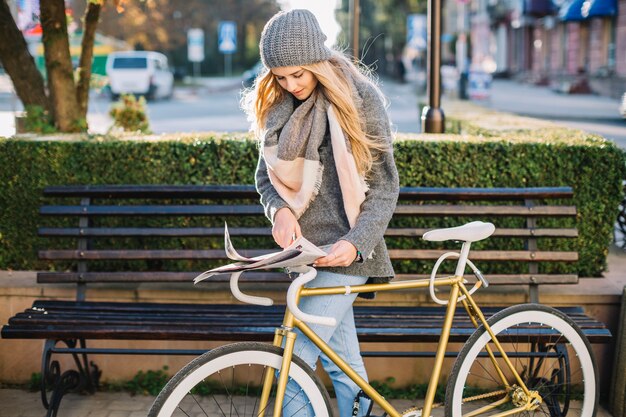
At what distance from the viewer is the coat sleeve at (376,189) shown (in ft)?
10.7

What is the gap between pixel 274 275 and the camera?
4844 millimetres

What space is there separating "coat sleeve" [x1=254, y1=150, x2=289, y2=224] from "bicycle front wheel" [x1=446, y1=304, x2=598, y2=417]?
93 cm

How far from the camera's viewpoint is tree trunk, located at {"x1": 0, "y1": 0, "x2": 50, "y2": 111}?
7.69 metres

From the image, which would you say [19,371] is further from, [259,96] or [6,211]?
[259,96]

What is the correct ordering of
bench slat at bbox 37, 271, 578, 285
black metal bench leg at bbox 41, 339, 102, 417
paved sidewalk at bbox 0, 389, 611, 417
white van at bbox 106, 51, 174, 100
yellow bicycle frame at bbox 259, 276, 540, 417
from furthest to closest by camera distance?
1. white van at bbox 106, 51, 174, 100
2. bench slat at bbox 37, 271, 578, 285
3. paved sidewalk at bbox 0, 389, 611, 417
4. black metal bench leg at bbox 41, 339, 102, 417
5. yellow bicycle frame at bbox 259, 276, 540, 417

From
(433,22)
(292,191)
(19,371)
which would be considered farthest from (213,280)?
(433,22)

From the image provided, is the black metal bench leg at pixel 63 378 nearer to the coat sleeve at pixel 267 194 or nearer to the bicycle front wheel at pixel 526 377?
the coat sleeve at pixel 267 194

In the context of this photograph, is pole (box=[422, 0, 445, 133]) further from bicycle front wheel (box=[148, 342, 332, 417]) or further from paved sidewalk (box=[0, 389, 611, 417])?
bicycle front wheel (box=[148, 342, 332, 417])

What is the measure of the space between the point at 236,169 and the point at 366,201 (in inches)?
94.4

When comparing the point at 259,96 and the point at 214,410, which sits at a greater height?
the point at 259,96

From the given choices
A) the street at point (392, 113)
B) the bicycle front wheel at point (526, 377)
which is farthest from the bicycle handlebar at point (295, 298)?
the street at point (392, 113)

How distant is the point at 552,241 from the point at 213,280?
2162 millimetres

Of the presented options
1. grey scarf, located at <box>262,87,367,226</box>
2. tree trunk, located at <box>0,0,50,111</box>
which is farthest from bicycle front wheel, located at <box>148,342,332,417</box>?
tree trunk, located at <box>0,0,50,111</box>

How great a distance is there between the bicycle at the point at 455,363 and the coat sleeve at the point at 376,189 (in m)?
0.19
